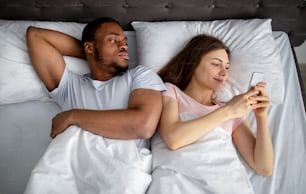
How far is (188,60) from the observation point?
152cm

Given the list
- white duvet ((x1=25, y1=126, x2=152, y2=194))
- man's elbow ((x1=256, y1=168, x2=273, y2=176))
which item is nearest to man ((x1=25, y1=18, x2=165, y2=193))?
white duvet ((x1=25, y1=126, x2=152, y2=194))

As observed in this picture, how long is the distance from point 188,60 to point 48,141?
0.58 m

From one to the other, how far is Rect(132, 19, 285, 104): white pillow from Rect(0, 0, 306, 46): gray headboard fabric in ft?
0.23

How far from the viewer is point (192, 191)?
3.89ft

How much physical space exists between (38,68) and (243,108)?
2.47ft

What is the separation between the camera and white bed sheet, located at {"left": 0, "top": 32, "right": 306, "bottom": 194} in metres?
1.35

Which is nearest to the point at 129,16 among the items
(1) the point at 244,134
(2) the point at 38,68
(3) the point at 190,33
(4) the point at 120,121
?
(3) the point at 190,33

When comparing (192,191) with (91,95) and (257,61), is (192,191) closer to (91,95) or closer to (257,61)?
(91,95)

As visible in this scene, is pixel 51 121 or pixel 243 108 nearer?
pixel 243 108

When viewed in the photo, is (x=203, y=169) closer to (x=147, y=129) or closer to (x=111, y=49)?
(x=147, y=129)

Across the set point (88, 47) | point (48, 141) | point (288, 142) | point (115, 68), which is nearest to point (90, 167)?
point (48, 141)

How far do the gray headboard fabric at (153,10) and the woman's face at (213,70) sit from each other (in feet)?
1.23

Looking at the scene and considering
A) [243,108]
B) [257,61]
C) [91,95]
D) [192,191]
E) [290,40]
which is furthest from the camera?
[290,40]

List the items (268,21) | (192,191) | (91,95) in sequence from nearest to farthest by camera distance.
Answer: (192,191) → (91,95) → (268,21)
